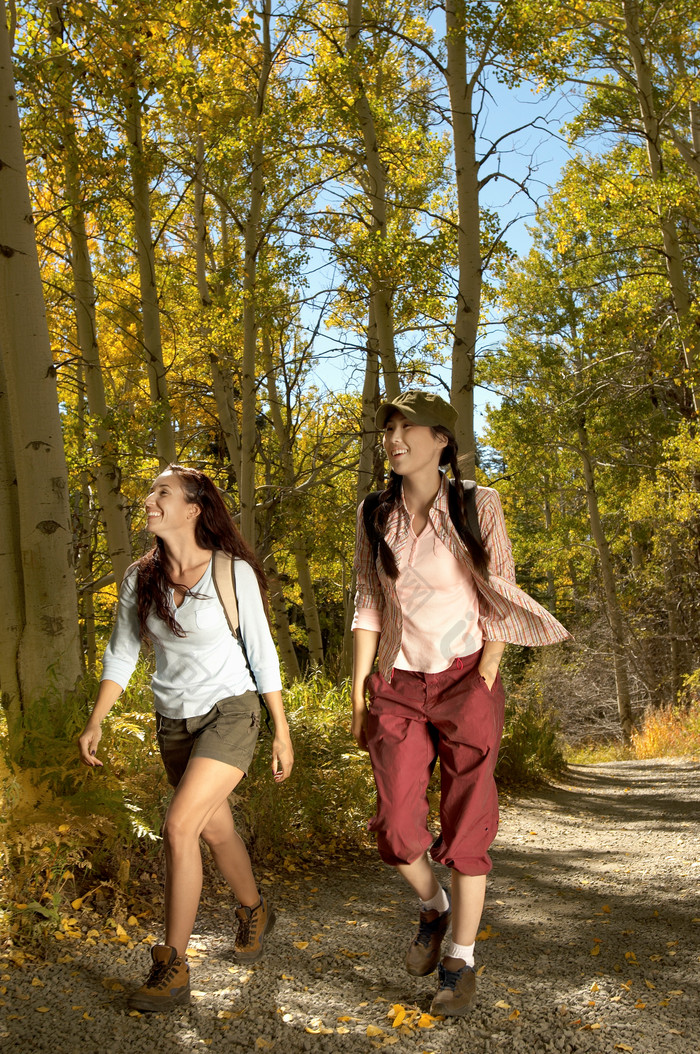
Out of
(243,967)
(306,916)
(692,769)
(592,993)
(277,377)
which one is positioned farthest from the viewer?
(277,377)

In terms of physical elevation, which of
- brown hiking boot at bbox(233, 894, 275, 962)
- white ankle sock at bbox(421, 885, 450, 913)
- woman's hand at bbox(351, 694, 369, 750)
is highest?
woman's hand at bbox(351, 694, 369, 750)

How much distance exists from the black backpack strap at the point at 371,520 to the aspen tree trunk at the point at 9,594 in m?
2.30

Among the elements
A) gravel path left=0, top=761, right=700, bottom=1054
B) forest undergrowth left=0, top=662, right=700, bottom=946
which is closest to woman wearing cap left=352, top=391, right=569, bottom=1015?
gravel path left=0, top=761, right=700, bottom=1054

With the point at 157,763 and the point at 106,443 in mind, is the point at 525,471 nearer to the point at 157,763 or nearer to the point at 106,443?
the point at 106,443

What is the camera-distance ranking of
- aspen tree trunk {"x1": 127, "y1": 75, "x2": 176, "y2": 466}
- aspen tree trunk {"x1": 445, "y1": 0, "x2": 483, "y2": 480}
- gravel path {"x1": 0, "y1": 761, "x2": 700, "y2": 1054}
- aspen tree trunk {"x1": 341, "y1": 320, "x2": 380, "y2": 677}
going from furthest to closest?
aspen tree trunk {"x1": 341, "y1": 320, "x2": 380, "y2": 677}
aspen tree trunk {"x1": 127, "y1": 75, "x2": 176, "y2": 466}
aspen tree trunk {"x1": 445, "y1": 0, "x2": 483, "y2": 480}
gravel path {"x1": 0, "y1": 761, "x2": 700, "y2": 1054}

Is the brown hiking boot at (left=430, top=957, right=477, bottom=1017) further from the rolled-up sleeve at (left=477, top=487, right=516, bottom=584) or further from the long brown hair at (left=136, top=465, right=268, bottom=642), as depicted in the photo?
the long brown hair at (left=136, top=465, right=268, bottom=642)

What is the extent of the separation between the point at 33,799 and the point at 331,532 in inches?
409

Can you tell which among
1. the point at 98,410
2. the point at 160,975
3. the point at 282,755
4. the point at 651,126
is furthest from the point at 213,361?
the point at 160,975

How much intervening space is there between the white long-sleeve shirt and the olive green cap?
0.80 meters

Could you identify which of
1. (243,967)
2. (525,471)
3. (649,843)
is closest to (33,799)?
(243,967)

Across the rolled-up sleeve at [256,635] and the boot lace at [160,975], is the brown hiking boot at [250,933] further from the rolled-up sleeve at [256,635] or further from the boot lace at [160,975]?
the rolled-up sleeve at [256,635]

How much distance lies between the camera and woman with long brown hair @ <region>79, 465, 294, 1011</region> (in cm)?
313

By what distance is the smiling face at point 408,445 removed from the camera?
3.24 m

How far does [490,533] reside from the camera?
3197 mm
